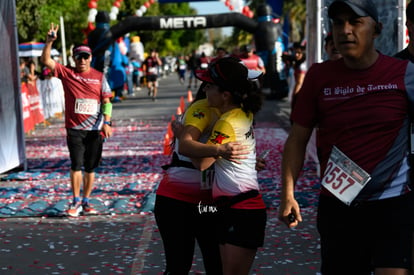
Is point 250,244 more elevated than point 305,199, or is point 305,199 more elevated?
point 250,244

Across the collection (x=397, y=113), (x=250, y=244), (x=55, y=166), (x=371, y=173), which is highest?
(x=397, y=113)

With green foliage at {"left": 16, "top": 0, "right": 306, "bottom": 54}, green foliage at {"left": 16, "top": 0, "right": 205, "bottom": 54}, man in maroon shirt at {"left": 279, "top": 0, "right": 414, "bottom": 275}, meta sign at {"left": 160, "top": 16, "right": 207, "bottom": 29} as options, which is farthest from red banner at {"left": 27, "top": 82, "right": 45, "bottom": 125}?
man in maroon shirt at {"left": 279, "top": 0, "right": 414, "bottom": 275}

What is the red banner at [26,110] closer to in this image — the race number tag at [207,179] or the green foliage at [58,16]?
the green foliage at [58,16]

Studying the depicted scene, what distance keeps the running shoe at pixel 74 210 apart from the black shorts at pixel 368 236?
17.9ft

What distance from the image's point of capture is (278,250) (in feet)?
22.8

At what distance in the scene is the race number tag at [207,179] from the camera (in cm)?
438

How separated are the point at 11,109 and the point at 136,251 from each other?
612 cm

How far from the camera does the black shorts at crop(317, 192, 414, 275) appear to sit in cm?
359

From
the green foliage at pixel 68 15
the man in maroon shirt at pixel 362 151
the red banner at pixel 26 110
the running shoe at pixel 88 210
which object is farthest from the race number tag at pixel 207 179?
the green foliage at pixel 68 15

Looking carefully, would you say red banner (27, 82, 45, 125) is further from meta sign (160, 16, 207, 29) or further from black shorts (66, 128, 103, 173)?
black shorts (66, 128, 103, 173)

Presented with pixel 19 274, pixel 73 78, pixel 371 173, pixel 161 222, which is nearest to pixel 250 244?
pixel 161 222

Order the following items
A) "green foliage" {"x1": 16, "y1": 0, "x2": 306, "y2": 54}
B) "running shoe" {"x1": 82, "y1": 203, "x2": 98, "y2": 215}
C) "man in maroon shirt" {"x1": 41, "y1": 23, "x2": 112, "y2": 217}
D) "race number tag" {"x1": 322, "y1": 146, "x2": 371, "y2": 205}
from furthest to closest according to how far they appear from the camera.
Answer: "green foliage" {"x1": 16, "y1": 0, "x2": 306, "y2": 54}
"running shoe" {"x1": 82, "y1": 203, "x2": 98, "y2": 215}
"man in maroon shirt" {"x1": 41, "y1": 23, "x2": 112, "y2": 217}
"race number tag" {"x1": 322, "y1": 146, "x2": 371, "y2": 205}

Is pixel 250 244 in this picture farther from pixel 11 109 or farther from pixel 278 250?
pixel 11 109

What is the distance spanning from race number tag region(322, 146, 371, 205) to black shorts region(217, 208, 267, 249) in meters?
0.70
